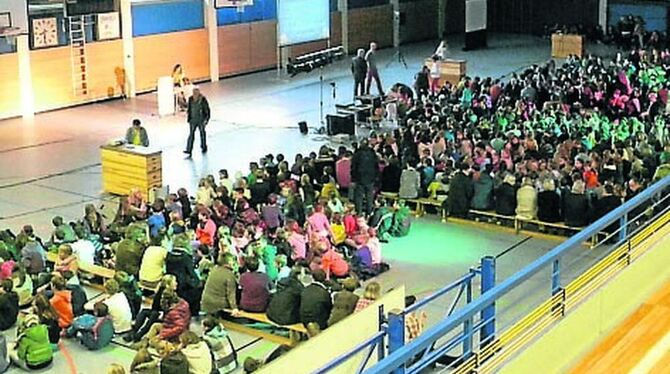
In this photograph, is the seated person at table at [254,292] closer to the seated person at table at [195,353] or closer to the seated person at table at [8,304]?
the seated person at table at [195,353]

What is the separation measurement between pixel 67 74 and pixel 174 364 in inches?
812

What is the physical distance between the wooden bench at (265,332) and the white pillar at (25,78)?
55.7 feet

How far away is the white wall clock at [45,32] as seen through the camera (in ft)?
92.8

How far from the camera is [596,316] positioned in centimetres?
798

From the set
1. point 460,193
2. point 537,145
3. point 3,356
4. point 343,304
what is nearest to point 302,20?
point 537,145

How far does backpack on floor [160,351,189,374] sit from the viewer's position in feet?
33.4

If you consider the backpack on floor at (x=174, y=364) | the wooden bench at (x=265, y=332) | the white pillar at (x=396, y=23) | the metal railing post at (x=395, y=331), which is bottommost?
A: the wooden bench at (x=265, y=332)

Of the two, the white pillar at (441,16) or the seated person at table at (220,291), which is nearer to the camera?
the seated person at table at (220,291)

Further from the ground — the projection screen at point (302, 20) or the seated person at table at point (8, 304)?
the projection screen at point (302, 20)

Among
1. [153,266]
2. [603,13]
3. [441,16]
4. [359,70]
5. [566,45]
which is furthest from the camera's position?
[441,16]

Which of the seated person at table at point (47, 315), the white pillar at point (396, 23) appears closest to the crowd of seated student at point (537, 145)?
the seated person at table at point (47, 315)

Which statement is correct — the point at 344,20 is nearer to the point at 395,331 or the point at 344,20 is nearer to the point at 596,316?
the point at 596,316

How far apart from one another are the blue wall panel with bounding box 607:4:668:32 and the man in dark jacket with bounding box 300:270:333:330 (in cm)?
3348

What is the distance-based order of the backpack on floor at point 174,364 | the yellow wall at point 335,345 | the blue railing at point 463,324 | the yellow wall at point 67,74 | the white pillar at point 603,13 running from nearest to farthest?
the blue railing at point 463,324, the yellow wall at point 335,345, the backpack on floor at point 174,364, the yellow wall at point 67,74, the white pillar at point 603,13
